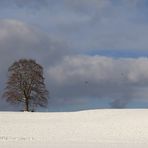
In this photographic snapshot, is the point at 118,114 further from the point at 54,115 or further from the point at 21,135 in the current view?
the point at 21,135

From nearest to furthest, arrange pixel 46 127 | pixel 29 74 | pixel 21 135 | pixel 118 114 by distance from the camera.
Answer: pixel 21 135, pixel 46 127, pixel 118 114, pixel 29 74

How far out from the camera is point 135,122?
3991 cm

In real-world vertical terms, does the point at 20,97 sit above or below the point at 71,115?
above

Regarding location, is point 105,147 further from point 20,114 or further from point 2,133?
point 20,114

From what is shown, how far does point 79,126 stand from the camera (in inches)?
1558

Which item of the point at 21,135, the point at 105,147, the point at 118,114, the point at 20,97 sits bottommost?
the point at 105,147

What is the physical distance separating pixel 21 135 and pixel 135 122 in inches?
382

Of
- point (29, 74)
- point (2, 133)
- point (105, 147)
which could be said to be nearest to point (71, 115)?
point (2, 133)

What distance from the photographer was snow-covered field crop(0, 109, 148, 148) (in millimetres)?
34312

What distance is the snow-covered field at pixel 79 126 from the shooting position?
3431 cm

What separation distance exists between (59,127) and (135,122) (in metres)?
5.99

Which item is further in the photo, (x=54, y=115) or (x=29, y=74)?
(x=29, y=74)

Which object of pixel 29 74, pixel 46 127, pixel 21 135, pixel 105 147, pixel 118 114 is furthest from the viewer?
pixel 29 74

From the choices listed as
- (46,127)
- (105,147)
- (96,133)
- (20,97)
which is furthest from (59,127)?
(20,97)
